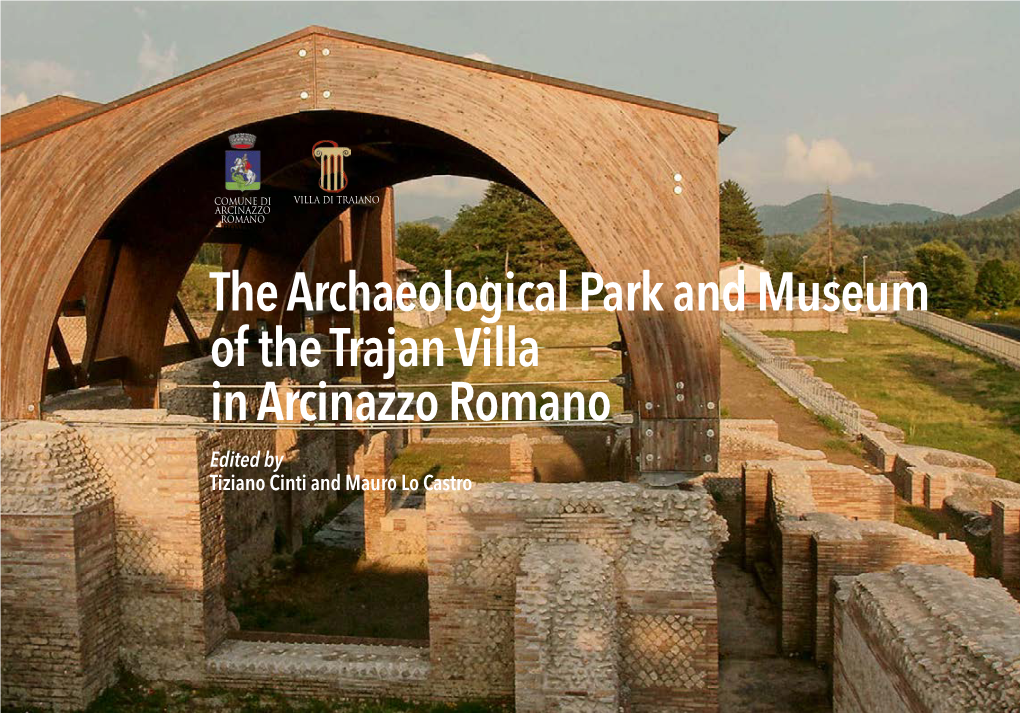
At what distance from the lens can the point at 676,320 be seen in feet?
25.3

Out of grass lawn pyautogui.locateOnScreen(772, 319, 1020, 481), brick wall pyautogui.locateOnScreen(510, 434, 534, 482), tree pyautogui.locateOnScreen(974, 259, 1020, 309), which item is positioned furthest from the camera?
tree pyautogui.locateOnScreen(974, 259, 1020, 309)

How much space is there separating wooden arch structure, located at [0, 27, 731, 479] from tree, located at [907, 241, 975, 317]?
47429mm

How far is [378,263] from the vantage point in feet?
59.9

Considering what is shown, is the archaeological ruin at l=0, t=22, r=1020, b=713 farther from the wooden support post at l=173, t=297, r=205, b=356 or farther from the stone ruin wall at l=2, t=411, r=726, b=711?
the wooden support post at l=173, t=297, r=205, b=356

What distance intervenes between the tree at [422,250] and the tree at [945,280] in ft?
104

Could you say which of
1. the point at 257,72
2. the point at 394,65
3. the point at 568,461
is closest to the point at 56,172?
the point at 257,72

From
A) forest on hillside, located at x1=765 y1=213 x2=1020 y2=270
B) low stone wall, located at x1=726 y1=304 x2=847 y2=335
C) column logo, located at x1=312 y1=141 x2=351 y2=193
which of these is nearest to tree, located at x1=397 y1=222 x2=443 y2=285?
low stone wall, located at x1=726 y1=304 x2=847 y2=335

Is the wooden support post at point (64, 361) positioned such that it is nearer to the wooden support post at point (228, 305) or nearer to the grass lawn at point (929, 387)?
the wooden support post at point (228, 305)

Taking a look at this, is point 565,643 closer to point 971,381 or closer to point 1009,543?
point 1009,543

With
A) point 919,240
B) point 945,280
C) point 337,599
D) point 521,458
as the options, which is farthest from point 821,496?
point 919,240

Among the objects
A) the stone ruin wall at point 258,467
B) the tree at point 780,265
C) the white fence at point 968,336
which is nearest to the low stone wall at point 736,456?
the stone ruin wall at point 258,467

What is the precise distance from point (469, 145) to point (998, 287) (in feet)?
163

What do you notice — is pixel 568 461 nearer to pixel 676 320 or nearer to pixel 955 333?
pixel 676 320

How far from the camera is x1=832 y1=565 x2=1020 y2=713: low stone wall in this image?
447cm
